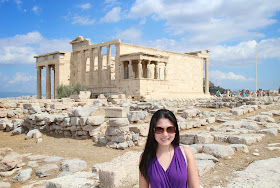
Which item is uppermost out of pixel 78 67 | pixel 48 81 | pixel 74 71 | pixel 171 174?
pixel 78 67

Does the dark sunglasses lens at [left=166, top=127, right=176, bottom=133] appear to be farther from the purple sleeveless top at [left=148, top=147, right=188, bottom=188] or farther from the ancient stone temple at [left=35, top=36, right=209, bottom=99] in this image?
the ancient stone temple at [left=35, top=36, right=209, bottom=99]

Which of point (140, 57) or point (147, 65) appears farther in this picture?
point (147, 65)

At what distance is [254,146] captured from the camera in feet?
20.5

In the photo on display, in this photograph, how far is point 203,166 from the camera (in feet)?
14.5

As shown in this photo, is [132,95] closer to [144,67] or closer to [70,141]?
[144,67]

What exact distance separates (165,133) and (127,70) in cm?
2401

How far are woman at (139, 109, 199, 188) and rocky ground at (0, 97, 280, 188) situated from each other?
1.76 meters

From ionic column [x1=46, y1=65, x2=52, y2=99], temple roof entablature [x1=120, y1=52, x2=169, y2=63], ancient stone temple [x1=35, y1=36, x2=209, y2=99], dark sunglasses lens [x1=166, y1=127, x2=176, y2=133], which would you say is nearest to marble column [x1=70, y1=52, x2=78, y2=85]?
ancient stone temple [x1=35, y1=36, x2=209, y2=99]

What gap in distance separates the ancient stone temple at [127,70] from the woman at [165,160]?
19.7 meters

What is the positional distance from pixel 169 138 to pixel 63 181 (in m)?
2.50

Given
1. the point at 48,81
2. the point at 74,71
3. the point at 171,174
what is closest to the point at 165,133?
the point at 171,174

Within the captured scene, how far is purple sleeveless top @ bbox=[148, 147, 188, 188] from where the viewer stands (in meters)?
2.25

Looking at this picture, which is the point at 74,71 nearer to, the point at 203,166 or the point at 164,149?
the point at 203,166

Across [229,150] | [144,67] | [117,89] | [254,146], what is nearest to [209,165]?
[229,150]
